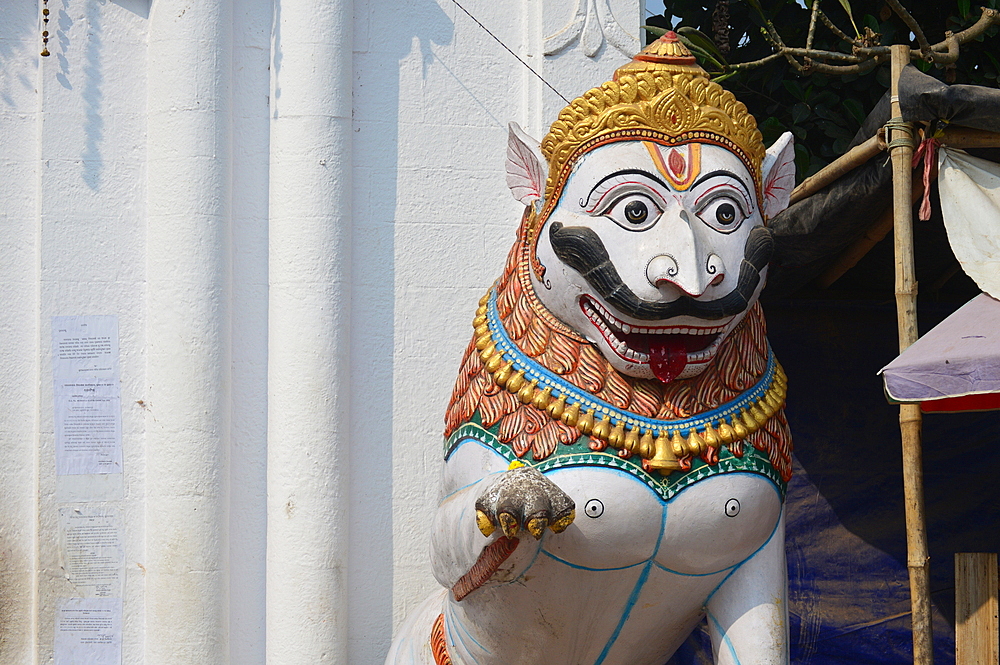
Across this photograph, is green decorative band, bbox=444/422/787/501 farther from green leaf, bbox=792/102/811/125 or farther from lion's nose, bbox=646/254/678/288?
green leaf, bbox=792/102/811/125

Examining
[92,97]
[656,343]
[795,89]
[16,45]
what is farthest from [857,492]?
[16,45]

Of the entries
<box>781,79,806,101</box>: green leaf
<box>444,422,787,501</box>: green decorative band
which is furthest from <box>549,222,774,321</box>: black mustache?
<box>781,79,806,101</box>: green leaf

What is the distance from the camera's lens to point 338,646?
13.1 ft

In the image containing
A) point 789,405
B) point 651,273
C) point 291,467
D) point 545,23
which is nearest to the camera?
point 651,273

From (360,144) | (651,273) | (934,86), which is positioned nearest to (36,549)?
(360,144)

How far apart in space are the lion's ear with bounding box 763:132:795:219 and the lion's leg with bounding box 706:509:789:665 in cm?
87

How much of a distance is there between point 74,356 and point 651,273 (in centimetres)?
233

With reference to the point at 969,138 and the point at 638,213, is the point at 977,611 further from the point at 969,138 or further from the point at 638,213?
the point at 638,213

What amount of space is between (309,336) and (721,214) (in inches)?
67.6

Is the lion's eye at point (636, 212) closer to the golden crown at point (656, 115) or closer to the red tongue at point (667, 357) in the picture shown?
the golden crown at point (656, 115)

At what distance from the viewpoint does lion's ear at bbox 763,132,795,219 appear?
3.09 m

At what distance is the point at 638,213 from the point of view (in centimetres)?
282

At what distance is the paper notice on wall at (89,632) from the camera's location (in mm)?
4027

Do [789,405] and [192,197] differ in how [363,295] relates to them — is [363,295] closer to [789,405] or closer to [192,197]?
[192,197]
